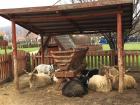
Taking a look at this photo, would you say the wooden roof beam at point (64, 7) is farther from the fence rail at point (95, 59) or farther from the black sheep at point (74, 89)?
the fence rail at point (95, 59)

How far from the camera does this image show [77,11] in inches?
447

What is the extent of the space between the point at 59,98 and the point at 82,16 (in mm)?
3022

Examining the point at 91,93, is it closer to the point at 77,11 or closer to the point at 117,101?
the point at 117,101

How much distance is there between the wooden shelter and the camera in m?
10.5

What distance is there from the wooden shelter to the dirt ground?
628 mm

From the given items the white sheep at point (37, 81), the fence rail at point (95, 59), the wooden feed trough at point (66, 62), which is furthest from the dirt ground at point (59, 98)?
the fence rail at point (95, 59)

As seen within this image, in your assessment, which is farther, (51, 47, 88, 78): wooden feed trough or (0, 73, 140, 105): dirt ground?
(51, 47, 88, 78): wooden feed trough

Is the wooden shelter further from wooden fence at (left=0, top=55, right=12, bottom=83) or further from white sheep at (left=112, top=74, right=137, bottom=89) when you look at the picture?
Answer: wooden fence at (left=0, top=55, right=12, bottom=83)

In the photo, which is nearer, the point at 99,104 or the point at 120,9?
the point at 99,104

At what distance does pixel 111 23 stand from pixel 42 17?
334 cm

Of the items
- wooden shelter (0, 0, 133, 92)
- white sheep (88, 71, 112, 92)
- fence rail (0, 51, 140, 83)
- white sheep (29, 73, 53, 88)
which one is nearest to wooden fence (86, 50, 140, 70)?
fence rail (0, 51, 140, 83)

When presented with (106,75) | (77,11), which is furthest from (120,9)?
(106,75)

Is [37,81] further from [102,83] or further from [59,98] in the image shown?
[102,83]

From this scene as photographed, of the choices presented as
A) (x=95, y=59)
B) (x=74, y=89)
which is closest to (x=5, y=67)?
(x=74, y=89)
